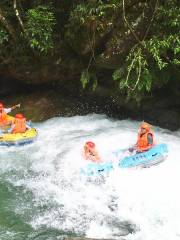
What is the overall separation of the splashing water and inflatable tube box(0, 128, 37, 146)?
17 centimetres

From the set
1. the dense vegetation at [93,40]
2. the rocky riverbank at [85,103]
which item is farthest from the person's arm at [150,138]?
the rocky riverbank at [85,103]

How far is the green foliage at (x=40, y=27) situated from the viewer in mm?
11312

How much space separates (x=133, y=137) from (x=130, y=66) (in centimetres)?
188

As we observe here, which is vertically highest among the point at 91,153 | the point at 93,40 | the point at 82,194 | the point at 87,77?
the point at 93,40

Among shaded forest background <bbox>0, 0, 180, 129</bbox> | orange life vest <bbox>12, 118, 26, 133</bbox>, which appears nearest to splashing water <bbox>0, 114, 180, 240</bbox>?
orange life vest <bbox>12, 118, 26, 133</bbox>

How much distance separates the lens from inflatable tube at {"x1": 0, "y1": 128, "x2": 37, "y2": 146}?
11148 millimetres

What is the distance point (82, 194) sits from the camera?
29.1 feet

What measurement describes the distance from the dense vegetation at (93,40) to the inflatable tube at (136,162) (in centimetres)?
145

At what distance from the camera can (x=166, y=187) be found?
28.8ft

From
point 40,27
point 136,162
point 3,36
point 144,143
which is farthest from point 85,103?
point 136,162

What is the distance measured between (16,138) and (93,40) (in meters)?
2.92

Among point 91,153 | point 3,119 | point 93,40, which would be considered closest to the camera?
point 91,153

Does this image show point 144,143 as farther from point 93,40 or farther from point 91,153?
point 93,40

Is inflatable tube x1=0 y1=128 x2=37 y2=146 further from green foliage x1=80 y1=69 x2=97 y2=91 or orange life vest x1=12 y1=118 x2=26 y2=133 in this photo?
green foliage x1=80 y1=69 x2=97 y2=91
